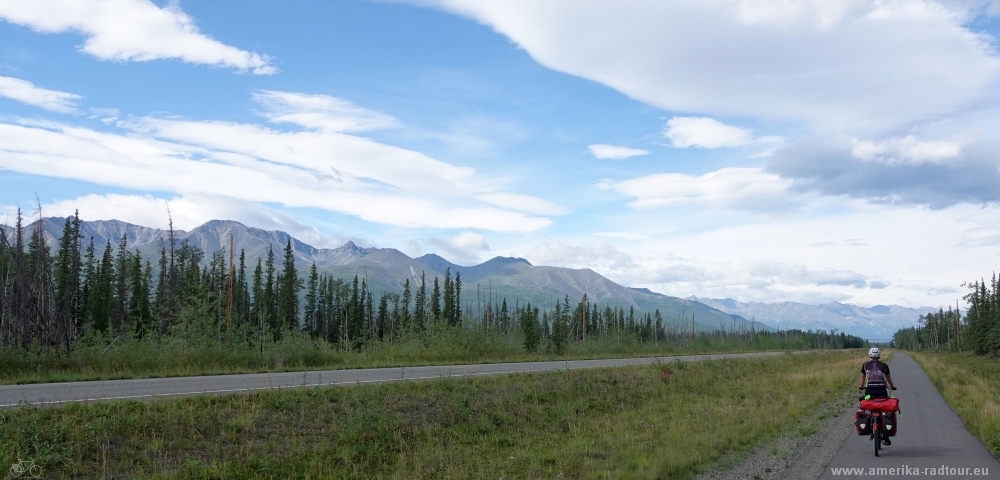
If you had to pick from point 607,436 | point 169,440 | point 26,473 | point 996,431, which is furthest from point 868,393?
point 26,473

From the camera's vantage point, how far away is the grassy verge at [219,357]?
2031cm

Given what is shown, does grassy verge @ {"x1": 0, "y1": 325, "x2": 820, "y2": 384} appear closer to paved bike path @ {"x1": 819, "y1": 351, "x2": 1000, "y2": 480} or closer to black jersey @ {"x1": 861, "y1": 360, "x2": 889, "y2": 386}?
paved bike path @ {"x1": 819, "y1": 351, "x2": 1000, "y2": 480}

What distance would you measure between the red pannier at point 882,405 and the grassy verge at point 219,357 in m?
19.3

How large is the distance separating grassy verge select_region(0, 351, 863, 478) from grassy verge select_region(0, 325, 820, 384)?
→ 324 inches

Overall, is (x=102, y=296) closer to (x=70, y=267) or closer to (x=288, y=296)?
(x=70, y=267)

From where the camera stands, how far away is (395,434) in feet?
A: 48.5

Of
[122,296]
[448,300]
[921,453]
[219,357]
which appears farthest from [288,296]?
[921,453]

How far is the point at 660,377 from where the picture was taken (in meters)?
28.7

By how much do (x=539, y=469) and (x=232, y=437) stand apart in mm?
6316

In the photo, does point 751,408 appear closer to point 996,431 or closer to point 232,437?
point 996,431

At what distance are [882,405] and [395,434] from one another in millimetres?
10693

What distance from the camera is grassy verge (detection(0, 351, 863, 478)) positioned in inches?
443

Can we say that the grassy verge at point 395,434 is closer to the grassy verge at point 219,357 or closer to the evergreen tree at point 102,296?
the grassy verge at point 219,357

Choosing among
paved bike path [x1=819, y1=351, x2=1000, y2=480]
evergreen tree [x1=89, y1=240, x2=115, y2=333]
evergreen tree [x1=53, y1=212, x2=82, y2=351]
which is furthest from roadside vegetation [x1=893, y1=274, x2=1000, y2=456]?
evergreen tree [x1=89, y1=240, x2=115, y2=333]
